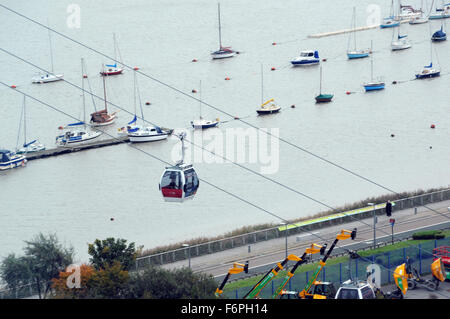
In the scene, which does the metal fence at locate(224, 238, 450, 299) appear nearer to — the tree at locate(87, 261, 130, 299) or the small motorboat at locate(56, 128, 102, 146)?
the tree at locate(87, 261, 130, 299)

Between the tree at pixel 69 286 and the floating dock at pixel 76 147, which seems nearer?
the tree at pixel 69 286

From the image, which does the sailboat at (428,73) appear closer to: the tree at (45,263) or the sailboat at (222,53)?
the sailboat at (222,53)

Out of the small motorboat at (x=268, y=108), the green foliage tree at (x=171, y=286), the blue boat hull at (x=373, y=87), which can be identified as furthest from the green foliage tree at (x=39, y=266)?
the blue boat hull at (x=373, y=87)

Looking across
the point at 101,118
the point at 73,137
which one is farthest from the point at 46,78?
the point at 73,137

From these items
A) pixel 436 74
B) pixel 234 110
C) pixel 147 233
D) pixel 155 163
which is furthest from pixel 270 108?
pixel 147 233

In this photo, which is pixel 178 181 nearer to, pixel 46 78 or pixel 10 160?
pixel 10 160

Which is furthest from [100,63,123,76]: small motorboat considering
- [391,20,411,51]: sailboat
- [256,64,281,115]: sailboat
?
[391,20,411,51]: sailboat

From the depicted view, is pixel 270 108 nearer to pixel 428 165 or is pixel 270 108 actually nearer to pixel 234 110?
pixel 234 110
